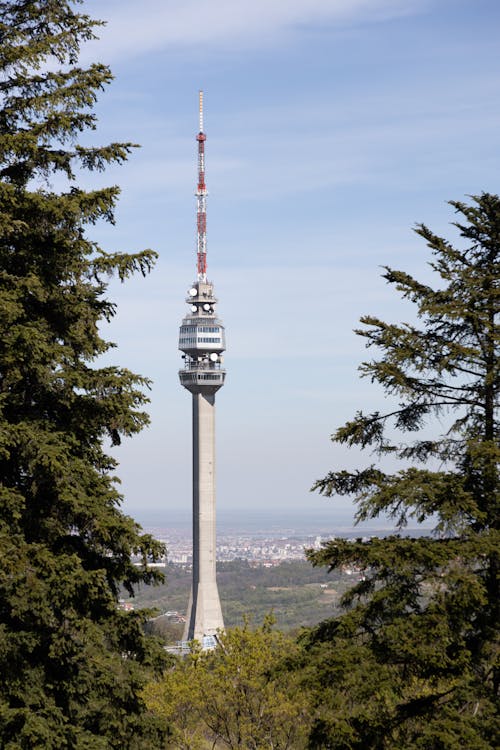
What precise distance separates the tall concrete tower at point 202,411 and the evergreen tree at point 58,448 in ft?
421

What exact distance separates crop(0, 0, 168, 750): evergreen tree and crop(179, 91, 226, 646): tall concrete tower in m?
128

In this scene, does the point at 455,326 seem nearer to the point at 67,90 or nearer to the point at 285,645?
the point at 67,90

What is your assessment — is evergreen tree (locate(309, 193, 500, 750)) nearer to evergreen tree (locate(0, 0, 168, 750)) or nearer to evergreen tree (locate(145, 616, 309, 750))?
evergreen tree (locate(0, 0, 168, 750))

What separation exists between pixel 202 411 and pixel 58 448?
470ft

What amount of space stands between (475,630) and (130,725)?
547 centimetres

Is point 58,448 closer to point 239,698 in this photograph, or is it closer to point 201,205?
point 239,698

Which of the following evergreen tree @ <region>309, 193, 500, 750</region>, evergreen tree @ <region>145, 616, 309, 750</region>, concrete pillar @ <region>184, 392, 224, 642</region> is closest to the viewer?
Result: evergreen tree @ <region>309, 193, 500, 750</region>

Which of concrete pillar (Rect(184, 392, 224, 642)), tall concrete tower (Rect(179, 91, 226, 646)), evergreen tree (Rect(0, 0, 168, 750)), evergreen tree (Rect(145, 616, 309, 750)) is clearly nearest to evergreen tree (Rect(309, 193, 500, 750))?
evergreen tree (Rect(0, 0, 168, 750))

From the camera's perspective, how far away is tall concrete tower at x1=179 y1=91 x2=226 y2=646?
153 meters

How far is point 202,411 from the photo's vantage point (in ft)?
521

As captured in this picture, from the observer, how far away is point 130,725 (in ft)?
56.7

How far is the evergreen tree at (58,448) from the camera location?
15609 mm

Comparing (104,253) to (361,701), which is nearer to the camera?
(361,701)

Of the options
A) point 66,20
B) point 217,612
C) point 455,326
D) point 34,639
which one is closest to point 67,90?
point 66,20
